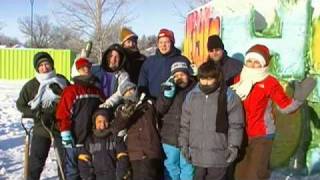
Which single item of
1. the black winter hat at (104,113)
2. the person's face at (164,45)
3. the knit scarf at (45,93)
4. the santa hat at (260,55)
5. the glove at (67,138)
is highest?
the person's face at (164,45)

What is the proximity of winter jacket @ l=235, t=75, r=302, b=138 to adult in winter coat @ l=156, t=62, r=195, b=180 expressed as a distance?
722 millimetres

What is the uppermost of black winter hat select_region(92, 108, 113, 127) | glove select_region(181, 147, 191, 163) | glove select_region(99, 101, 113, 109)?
glove select_region(99, 101, 113, 109)

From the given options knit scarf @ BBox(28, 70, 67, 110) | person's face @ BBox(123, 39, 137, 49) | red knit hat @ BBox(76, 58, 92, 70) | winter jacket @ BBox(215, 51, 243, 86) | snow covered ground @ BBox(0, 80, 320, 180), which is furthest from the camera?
snow covered ground @ BBox(0, 80, 320, 180)

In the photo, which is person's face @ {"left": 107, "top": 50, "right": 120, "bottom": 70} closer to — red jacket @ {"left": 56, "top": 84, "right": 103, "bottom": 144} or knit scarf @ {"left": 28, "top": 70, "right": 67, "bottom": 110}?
red jacket @ {"left": 56, "top": 84, "right": 103, "bottom": 144}

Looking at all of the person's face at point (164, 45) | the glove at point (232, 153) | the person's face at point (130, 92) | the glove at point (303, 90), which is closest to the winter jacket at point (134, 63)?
the person's face at point (164, 45)

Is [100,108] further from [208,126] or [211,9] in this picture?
[211,9]

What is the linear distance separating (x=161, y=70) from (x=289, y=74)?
2.91 m

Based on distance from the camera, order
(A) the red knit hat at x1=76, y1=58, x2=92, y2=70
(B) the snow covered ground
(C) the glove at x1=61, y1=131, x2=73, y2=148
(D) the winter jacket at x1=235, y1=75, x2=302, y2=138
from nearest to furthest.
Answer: (D) the winter jacket at x1=235, y1=75, x2=302, y2=138 → (C) the glove at x1=61, y1=131, x2=73, y2=148 → (A) the red knit hat at x1=76, y1=58, x2=92, y2=70 → (B) the snow covered ground

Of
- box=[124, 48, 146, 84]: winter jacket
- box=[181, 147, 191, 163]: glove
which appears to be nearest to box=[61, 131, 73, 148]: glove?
box=[181, 147, 191, 163]: glove

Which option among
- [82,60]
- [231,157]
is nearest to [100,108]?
[82,60]

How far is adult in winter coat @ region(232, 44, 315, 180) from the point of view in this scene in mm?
5453

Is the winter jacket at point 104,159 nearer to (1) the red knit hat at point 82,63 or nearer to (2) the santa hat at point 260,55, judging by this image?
(1) the red knit hat at point 82,63

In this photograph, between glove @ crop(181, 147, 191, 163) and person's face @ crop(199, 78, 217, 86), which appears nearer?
person's face @ crop(199, 78, 217, 86)

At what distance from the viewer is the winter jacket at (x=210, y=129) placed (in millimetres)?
5305
